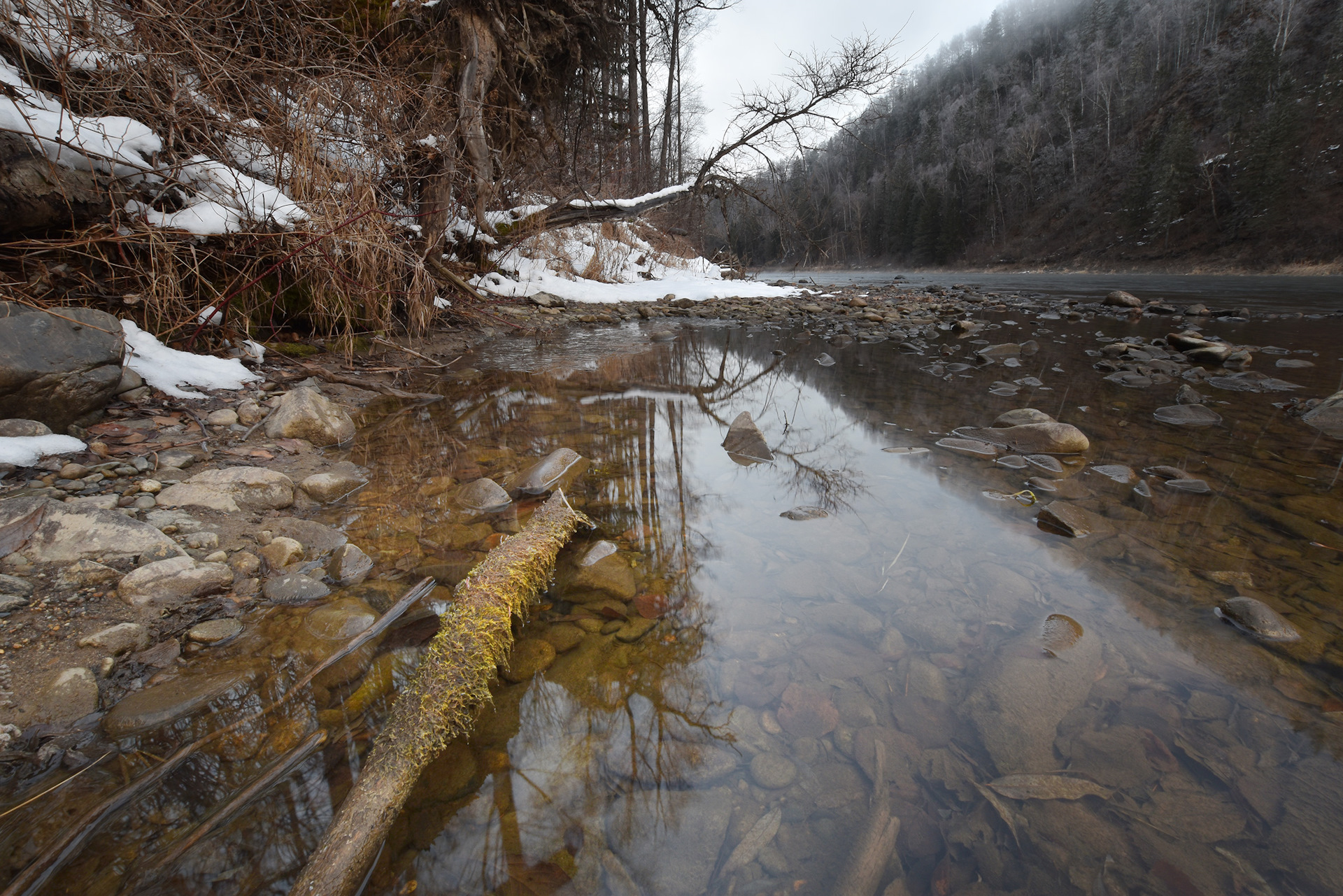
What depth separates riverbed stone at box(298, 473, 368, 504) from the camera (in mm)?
2338

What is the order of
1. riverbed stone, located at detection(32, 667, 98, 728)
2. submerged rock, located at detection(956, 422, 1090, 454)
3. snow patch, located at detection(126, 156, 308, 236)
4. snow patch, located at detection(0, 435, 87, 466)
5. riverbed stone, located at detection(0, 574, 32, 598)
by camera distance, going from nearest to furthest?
1. riverbed stone, located at detection(32, 667, 98, 728)
2. riverbed stone, located at detection(0, 574, 32, 598)
3. snow patch, located at detection(0, 435, 87, 466)
4. submerged rock, located at detection(956, 422, 1090, 454)
5. snow patch, located at detection(126, 156, 308, 236)

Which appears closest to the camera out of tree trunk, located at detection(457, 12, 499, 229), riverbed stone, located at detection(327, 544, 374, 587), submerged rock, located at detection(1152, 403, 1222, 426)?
riverbed stone, located at detection(327, 544, 374, 587)

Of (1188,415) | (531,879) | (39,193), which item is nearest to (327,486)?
(531,879)

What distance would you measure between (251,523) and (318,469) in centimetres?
61

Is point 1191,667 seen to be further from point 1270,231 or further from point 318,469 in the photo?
point 1270,231

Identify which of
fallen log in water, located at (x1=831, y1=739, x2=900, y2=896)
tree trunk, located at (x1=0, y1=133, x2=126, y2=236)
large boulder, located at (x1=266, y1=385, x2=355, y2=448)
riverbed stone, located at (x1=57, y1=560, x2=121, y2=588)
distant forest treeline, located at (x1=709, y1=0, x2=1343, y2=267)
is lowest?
fallen log in water, located at (x1=831, y1=739, x2=900, y2=896)

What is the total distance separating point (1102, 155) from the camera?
138 feet

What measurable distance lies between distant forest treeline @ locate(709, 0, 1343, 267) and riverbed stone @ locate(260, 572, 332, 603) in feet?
32.0

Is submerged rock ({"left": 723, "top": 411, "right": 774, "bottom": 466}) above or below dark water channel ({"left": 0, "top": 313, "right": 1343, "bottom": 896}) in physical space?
above

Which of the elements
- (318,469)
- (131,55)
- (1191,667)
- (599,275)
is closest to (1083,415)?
(1191,667)

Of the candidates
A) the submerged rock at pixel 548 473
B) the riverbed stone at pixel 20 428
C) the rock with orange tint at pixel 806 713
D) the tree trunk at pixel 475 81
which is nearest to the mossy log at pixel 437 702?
the submerged rock at pixel 548 473

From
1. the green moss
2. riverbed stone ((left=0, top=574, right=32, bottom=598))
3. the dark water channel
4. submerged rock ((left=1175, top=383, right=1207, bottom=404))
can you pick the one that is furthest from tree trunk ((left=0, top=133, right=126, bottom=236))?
submerged rock ((left=1175, top=383, right=1207, bottom=404))

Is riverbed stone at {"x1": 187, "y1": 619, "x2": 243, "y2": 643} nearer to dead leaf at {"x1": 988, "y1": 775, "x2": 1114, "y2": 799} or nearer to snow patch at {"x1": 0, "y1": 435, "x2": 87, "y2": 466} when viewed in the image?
snow patch at {"x1": 0, "y1": 435, "x2": 87, "y2": 466}

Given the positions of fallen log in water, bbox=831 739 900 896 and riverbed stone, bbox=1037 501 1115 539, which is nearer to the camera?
fallen log in water, bbox=831 739 900 896
